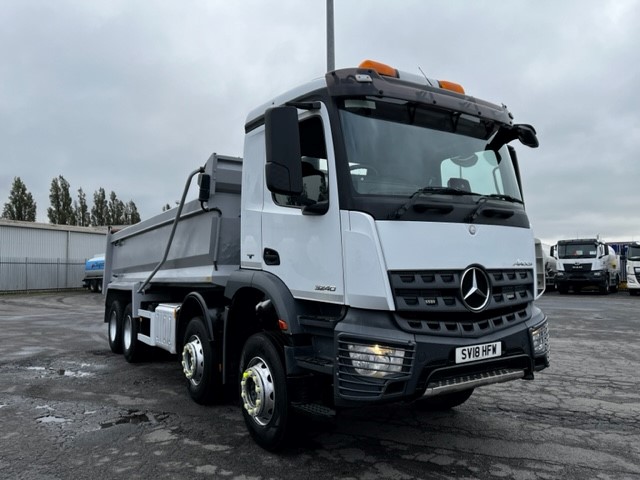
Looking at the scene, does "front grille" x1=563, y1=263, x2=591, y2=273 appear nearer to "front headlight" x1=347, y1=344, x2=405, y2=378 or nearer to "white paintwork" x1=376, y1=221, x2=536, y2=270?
"white paintwork" x1=376, y1=221, x2=536, y2=270

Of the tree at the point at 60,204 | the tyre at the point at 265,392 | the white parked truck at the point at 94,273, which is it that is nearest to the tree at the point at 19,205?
the tree at the point at 60,204

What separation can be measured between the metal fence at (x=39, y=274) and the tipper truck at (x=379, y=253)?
32.5 metres

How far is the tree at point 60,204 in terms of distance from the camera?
5644cm

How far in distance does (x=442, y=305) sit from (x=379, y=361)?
0.62 m

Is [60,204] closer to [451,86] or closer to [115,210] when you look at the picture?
[115,210]

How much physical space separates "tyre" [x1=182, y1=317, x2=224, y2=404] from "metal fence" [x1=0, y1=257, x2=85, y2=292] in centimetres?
3118

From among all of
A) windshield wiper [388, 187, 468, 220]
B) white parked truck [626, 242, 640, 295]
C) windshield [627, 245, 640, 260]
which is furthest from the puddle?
windshield [627, 245, 640, 260]

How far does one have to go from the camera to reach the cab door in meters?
3.85

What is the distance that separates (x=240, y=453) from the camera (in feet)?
14.2

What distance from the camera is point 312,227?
13.3ft

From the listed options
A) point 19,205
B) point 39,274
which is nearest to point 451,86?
point 39,274

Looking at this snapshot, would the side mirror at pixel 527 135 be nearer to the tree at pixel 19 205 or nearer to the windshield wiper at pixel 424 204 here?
the windshield wiper at pixel 424 204

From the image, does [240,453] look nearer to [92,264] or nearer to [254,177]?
[254,177]

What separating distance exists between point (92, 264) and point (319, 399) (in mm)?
31821
